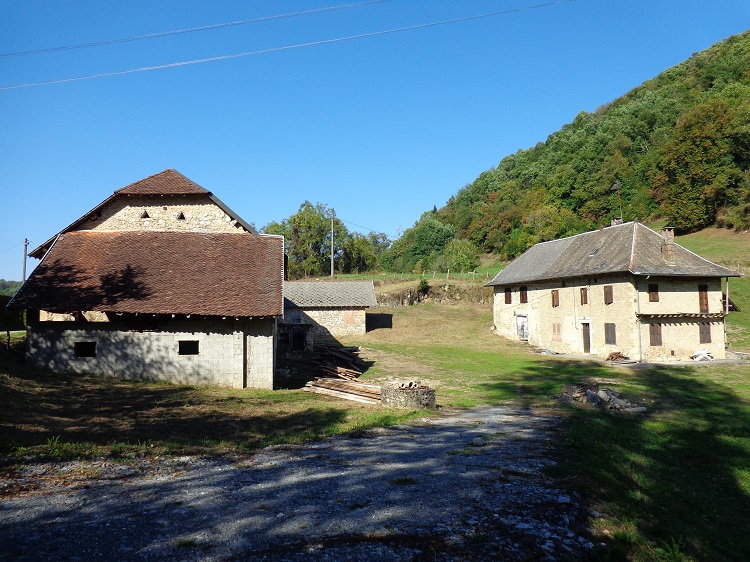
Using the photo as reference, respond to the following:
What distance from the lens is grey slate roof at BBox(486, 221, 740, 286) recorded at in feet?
96.8

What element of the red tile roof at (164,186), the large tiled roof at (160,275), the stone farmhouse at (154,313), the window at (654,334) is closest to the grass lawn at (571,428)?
the stone farmhouse at (154,313)

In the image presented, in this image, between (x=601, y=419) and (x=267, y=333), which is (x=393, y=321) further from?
(x=601, y=419)

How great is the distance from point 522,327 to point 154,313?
28.9m

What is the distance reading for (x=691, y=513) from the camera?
7.96 m

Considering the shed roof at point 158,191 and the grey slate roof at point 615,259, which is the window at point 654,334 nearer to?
the grey slate roof at point 615,259

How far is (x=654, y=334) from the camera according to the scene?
95.6 ft

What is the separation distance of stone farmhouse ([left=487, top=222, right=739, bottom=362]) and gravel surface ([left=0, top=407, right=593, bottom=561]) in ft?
75.0

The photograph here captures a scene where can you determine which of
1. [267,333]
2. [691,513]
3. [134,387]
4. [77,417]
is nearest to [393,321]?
[267,333]

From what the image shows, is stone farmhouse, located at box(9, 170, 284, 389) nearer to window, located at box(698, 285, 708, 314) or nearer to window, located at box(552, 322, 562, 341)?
window, located at box(552, 322, 562, 341)

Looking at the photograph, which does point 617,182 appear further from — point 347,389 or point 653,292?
point 347,389

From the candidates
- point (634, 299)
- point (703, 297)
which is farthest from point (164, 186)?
point (703, 297)

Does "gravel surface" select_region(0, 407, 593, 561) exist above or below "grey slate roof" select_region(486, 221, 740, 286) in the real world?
below

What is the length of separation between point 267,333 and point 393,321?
2587cm

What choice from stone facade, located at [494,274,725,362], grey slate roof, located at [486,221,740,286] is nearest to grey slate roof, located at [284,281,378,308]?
grey slate roof, located at [486,221,740,286]
